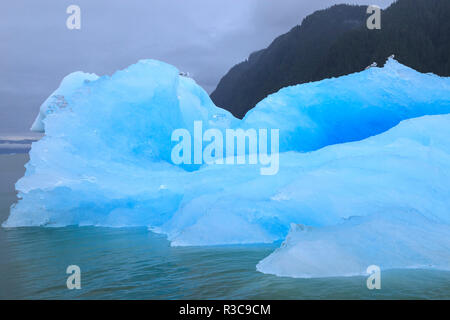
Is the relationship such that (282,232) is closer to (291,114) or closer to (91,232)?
(91,232)

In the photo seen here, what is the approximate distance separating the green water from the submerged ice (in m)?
0.38

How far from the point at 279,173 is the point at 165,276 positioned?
3287 mm

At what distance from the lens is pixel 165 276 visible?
4691 millimetres

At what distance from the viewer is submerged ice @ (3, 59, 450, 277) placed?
16.2ft

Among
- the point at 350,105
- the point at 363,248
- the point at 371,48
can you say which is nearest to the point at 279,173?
the point at 363,248

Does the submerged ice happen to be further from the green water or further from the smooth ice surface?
the green water

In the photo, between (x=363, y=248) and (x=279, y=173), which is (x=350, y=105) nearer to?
(x=279, y=173)

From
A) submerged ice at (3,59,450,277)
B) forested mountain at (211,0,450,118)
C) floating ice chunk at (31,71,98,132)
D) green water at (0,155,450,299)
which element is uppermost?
forested mountain at (211,0,450,118)

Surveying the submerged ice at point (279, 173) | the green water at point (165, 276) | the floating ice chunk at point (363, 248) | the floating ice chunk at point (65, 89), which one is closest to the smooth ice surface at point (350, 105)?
the submerged ice at point (279, 173)

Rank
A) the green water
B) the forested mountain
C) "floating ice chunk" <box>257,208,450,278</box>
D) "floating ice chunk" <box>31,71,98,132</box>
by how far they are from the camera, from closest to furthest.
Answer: the green water, "floating ice chunk" <box>257,208,450,278</box>, "floating ice chunk" <box>31,71,98,132</box>, the forested mountain

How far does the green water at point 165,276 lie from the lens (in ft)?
13.0

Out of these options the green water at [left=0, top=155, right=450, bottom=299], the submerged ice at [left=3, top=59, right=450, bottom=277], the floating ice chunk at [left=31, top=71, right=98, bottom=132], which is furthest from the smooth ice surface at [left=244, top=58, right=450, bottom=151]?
the green water at [left=0, top=155, right=450, bottom=299]

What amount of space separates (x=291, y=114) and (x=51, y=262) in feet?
23.2

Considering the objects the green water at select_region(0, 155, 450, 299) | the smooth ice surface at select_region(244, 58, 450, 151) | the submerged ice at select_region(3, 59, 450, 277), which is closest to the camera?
the green water at select_region(0, 155, 450, 299)
